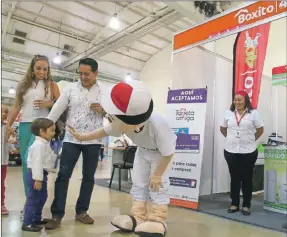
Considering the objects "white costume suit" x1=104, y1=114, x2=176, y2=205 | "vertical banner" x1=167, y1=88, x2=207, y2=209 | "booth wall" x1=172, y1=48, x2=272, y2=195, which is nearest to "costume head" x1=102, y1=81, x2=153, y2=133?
"white costume suit" x1=104, y1=114, x2=176, y2=205

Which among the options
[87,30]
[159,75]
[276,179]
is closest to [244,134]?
[276,179]

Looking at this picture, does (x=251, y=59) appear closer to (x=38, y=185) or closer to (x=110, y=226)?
(x=110, y=226)

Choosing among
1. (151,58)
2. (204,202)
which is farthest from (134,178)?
(151,58)

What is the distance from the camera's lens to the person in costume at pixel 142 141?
1.55 m

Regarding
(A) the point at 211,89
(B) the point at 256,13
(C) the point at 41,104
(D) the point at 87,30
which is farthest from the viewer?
(D) the point at 87,30

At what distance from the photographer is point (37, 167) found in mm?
2111

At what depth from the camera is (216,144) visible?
4180mm

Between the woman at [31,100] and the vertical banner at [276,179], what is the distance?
2.53m

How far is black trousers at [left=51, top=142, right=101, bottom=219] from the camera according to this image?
233cm

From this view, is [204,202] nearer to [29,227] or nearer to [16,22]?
[29,227]

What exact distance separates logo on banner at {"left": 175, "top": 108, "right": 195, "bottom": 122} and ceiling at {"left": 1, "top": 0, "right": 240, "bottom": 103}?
11.1 feet

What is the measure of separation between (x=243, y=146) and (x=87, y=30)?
7148 millimetres

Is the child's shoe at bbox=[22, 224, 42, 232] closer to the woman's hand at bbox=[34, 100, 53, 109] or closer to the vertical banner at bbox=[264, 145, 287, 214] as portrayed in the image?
the woman's hand at bbox=[34, 100, 53, 109]

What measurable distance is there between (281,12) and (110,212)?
2575 millimetres
